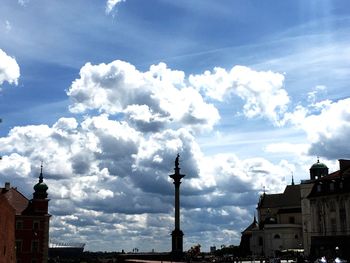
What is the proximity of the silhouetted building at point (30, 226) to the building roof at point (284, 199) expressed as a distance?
61.3 m

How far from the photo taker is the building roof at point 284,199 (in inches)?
4923

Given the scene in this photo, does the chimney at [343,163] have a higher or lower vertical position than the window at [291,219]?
higher

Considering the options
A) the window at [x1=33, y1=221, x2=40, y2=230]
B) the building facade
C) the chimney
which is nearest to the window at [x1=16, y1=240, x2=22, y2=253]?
the window at [x1=33, y1=221, x2=40, y2=230]

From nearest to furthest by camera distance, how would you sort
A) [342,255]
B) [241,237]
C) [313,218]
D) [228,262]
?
[228,262] < [342,255] < [313,218] < [241,237]

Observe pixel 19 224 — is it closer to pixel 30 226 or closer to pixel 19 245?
pixel 30 226

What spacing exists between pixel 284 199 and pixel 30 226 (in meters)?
65.8

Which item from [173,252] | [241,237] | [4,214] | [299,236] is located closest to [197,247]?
[173,252]

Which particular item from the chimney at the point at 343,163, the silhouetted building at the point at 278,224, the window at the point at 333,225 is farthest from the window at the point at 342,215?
the silhouetted building at the point at 278,224

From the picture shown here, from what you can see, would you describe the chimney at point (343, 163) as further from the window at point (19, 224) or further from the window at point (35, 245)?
the window at point (19, 224)

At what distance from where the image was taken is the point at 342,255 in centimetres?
7125

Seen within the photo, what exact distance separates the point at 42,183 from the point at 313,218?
4306 centimetres

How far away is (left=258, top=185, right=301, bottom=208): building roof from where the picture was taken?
410 ft

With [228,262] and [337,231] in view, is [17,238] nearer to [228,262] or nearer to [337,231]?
[228,262]

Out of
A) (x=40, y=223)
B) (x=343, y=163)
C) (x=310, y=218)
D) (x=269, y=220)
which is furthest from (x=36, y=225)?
(x=269, y=220)
